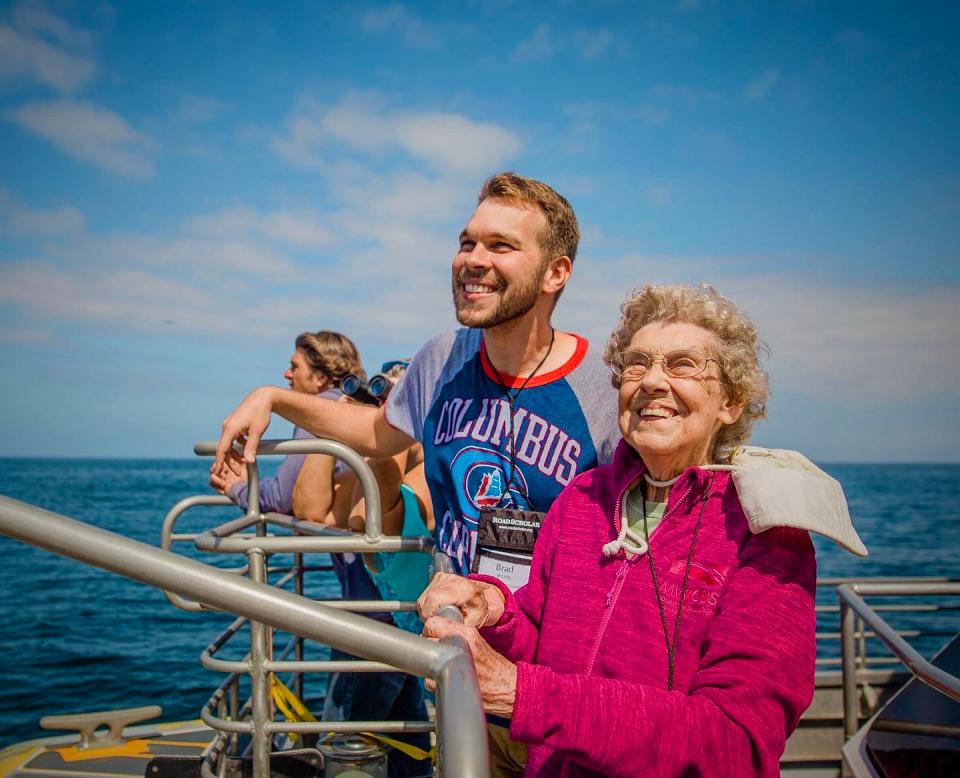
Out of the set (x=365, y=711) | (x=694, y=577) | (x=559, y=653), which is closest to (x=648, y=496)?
(x=694, y=577)

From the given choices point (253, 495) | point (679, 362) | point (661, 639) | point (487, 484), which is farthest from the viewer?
point (253, 495)

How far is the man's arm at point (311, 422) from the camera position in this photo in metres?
2.14

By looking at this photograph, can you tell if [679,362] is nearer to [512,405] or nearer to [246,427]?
[512,405]

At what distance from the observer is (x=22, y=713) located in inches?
344

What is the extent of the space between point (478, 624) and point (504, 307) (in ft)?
3.22

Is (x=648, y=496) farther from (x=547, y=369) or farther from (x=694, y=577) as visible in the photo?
(x=547, y=369)

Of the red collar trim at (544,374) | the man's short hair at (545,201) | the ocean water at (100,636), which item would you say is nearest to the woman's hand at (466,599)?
the red collar trim at (544,374)

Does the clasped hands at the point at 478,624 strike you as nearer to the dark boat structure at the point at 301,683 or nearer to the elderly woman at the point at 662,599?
the elderly woman at the point at 662,599

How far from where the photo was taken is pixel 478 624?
4.86 ft

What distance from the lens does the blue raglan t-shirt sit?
6.78ft

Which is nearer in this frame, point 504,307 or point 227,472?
point 504,307

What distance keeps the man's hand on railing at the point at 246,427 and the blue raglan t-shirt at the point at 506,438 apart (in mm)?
509

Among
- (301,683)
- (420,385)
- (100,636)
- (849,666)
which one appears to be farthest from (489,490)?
(100,636)

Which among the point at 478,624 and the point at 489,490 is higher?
the point at 489,490
